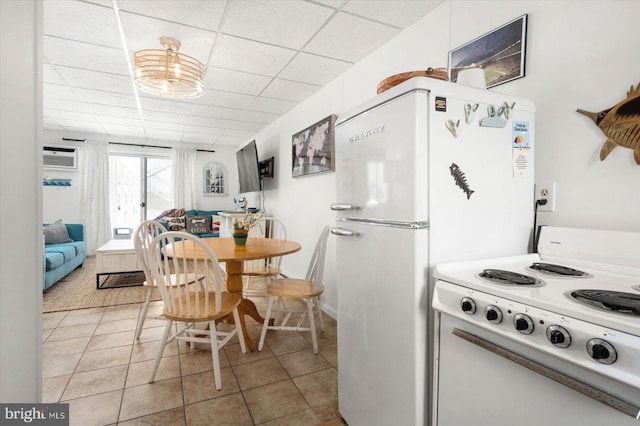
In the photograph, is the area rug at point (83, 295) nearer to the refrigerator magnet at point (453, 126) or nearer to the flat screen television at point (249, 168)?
the flat screen television at point (249, 168)

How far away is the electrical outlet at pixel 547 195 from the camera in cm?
144

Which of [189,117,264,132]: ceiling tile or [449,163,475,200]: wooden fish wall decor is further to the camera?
[189,117,264,132]: ceiling tile

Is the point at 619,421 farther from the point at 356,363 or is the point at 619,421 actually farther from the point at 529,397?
the point at 356,363

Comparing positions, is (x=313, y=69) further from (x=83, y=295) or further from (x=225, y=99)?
(x=83, y=295)

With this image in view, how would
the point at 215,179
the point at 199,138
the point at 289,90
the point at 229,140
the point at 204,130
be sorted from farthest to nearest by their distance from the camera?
the point at 215,179 → the point at 229,140 → the point at 199,138 → the point at 204,130 → the point at 289,90

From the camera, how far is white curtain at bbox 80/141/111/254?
6312mm

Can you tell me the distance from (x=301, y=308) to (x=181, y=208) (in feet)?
15.4

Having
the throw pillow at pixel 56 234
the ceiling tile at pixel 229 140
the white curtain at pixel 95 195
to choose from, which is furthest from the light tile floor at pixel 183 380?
the ceiling tile at pixel 229 140

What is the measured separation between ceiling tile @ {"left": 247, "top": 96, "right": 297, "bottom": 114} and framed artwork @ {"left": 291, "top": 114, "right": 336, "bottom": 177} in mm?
472

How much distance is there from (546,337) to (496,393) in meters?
0.27

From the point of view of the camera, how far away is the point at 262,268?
3.15m

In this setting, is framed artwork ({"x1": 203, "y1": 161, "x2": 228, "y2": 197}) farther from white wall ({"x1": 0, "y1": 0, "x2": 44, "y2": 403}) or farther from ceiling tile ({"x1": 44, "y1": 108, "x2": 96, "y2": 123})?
white wall ({"x1": 0, "y1": 0, "x2": 44, "y2": 403})

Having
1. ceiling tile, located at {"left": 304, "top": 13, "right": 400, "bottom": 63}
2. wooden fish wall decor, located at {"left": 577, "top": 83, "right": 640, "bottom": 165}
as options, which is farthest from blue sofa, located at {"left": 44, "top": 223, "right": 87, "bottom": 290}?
wooden fish wall decor, located at {"left": 577, "top": 83, "right": 640, "bottom": 165}

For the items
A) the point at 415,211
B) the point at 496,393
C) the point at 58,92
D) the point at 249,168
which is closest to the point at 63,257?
the point at 58,92
